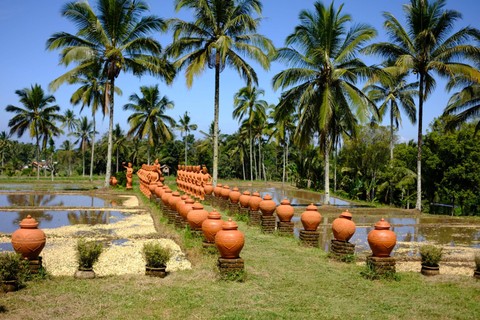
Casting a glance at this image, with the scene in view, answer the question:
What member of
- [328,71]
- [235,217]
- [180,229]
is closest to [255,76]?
[328,71]

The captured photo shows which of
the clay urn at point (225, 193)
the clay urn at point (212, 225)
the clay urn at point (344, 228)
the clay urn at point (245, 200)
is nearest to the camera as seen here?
the clay urn at point (212, 225)

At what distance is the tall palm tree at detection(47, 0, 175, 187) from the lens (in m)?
23.8

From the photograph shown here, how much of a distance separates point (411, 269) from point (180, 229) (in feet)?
18.8

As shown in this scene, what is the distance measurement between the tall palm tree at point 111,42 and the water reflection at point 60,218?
936 cm

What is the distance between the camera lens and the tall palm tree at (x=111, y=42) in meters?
23.8

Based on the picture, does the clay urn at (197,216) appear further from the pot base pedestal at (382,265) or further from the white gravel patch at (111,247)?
the pot base pedestal at (382,265)

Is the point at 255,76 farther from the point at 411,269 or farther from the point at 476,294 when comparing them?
the point at 476,294

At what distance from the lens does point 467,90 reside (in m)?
20.8

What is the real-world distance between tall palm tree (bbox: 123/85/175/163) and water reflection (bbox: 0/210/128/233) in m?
22.2

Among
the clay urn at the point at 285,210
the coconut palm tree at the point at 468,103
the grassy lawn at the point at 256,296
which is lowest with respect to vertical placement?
the grassy lawn at the point at 256,296

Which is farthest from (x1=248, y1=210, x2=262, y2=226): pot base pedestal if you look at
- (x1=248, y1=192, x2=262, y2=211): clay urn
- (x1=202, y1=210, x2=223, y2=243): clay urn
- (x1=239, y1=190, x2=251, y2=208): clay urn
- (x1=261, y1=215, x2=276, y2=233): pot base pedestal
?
(x1=202, y1=210, x2=223, y2=243): clay urn

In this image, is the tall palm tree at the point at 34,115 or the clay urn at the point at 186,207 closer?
the clay urn at the point at 186,207

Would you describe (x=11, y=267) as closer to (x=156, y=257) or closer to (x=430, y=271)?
(x=156, y=257)

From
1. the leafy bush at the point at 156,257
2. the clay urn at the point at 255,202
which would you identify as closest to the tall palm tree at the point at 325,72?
the clay urn at the point at 255,202
